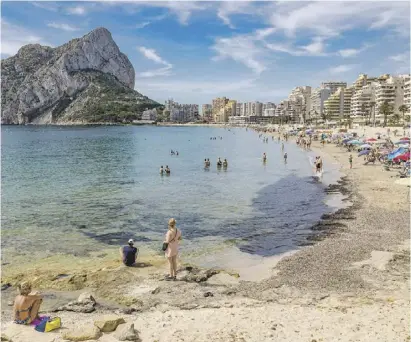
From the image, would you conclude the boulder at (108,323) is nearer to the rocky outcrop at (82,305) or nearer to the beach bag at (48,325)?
the beach bag at (48,325)

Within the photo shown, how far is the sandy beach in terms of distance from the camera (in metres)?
9.05

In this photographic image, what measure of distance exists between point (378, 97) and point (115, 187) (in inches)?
6039

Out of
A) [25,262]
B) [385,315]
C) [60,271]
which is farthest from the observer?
[25,262]

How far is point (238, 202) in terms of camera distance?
95.6 ft

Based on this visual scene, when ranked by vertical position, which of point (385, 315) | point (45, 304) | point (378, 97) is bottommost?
point (45, 304)

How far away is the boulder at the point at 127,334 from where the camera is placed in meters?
8.67

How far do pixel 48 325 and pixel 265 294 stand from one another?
6158 millimetres

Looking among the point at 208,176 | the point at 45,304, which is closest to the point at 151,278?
the point at 45,304

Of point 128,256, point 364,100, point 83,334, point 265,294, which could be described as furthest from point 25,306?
point 364,100

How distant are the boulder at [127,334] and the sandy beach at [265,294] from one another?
0.58 ft

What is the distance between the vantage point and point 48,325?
9.17m

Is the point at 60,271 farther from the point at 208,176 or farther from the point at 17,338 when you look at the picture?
the point at 208,176

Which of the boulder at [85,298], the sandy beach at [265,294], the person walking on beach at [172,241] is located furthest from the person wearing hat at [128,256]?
the boulder at [85,298]

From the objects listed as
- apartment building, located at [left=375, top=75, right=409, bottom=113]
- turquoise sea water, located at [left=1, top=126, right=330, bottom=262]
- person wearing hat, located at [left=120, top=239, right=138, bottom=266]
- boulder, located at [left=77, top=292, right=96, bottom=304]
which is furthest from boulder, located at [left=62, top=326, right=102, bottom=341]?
apartment building, located at [left=375, top=75, right=409, bottom=113]
